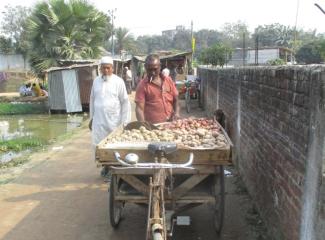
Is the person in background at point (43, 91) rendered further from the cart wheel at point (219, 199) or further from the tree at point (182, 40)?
the tree at point (182, 40)

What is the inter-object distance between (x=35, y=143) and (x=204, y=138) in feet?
27.0

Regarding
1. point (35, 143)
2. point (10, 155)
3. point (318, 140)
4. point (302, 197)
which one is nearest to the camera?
point (318, 140)

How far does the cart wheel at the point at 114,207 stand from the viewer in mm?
4938

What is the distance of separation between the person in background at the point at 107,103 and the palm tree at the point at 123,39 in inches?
2173

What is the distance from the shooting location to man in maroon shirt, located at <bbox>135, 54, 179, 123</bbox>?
6.42 metres

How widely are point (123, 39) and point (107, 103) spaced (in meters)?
56.4

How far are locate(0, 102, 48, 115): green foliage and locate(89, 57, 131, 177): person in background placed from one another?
49.0 feet

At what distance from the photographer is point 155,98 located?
6.50 m

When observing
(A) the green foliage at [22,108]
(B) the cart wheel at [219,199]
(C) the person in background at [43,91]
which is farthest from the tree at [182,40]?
(B) the cart wheel at [219,199]

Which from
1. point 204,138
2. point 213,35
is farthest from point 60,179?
point 213,35

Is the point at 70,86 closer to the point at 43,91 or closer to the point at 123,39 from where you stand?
the point at 43,91

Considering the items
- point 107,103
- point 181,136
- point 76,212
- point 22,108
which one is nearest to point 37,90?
point 22,108

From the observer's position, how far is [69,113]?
2081 cm

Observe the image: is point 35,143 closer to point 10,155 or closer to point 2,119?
point 10,155
